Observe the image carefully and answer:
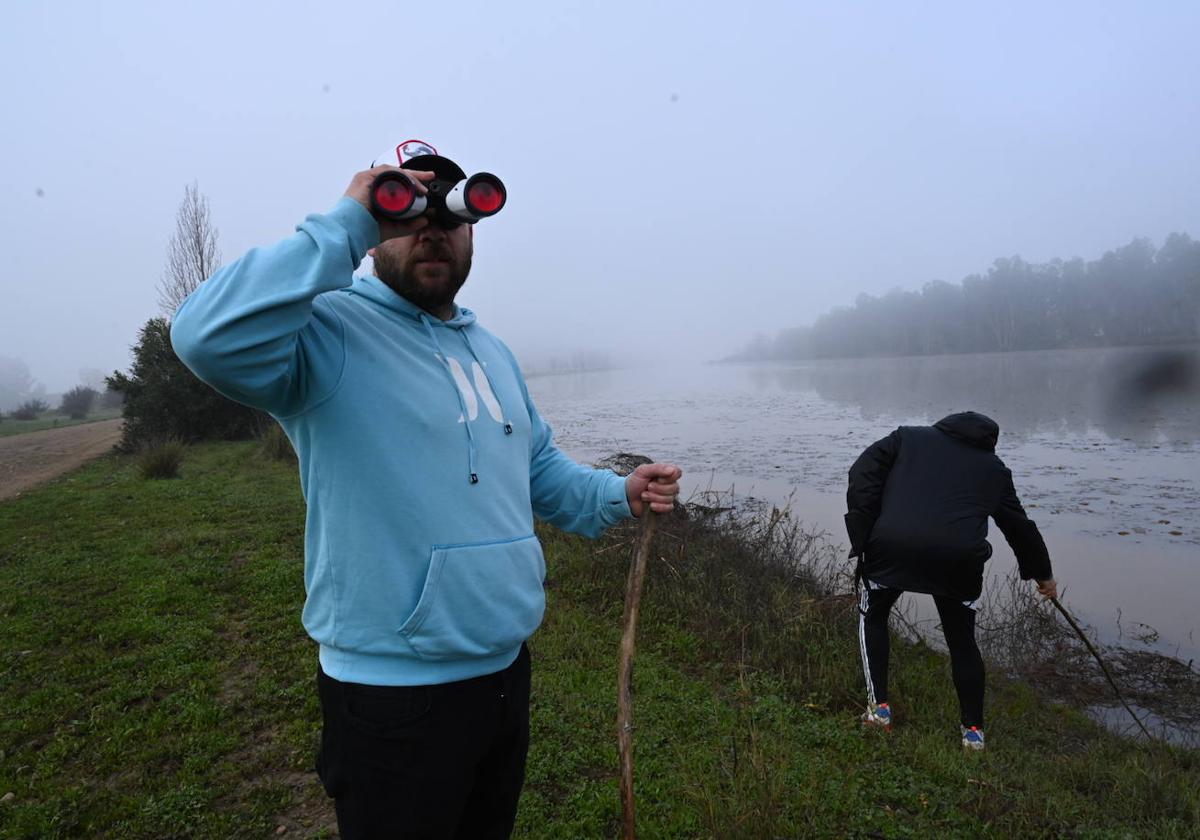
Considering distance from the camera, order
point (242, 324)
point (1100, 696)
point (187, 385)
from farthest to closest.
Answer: point (187, 385)
point (1100, 696)
point (242, 324)

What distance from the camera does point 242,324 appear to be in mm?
1306

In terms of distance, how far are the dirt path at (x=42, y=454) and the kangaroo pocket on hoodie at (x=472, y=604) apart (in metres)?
14.3

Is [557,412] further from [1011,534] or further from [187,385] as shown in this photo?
[1011,534]

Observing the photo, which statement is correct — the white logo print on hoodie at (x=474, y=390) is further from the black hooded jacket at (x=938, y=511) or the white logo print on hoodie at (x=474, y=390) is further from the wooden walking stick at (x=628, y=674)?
the black hooded jacket at (x=938, y=511)

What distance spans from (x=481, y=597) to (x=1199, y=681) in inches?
289

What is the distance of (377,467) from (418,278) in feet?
1.84

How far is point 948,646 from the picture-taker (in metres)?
4.27

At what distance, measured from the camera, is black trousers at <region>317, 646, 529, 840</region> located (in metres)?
1.55

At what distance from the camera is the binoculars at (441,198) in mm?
1501

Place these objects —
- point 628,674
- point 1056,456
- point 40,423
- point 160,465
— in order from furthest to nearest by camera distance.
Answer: point 40,423 < point 1056,456 < point 160,465 < point 628,674

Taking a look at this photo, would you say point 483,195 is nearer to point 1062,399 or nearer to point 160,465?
point 160,465

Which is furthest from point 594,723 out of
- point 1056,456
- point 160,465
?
point 1056,456

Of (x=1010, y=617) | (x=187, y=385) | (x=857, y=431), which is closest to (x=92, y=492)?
(x=187, y=385)

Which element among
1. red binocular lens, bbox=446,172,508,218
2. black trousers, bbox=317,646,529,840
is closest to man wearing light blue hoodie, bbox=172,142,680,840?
black trousers, bbox=317,646,529,840
